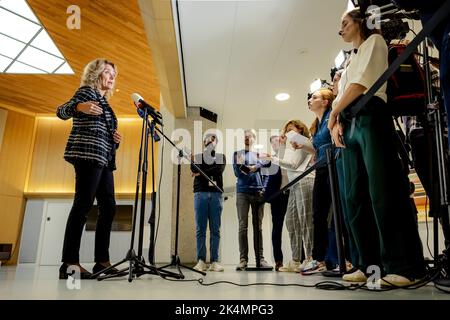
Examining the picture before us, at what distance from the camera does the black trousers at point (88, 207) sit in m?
1.74

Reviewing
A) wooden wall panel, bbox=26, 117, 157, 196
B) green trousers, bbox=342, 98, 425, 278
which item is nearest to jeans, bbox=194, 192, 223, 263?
green trousers, bbox=342, 98, 425, 278

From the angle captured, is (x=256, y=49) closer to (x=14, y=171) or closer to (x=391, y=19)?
(x=391, y=19)

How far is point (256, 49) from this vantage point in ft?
13.1

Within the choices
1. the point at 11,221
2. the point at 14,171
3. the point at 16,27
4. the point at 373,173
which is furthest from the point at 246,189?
the point at 14,171

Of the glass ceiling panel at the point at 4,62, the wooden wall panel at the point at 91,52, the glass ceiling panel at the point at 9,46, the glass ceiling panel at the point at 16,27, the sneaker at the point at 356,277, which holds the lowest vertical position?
the sneaker at the point at 356,277

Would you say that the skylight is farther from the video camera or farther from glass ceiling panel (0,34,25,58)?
the video camera

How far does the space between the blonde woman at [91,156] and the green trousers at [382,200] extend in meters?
1.42

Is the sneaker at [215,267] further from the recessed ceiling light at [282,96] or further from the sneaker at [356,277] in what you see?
the recessed ceiling light at [282,96]

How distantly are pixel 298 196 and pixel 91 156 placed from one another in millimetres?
1761

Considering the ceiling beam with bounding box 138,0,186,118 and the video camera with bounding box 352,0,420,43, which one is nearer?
the video camera with bounding box 352,0,420,43

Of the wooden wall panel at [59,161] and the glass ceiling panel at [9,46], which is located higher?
the glass ceiling panel at [9,46]

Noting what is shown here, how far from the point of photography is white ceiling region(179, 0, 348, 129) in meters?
3.33

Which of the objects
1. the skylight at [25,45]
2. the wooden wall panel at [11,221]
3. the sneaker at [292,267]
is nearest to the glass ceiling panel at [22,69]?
the skylight at [25,45]

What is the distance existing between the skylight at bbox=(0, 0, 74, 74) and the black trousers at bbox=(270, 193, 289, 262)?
426 cm
